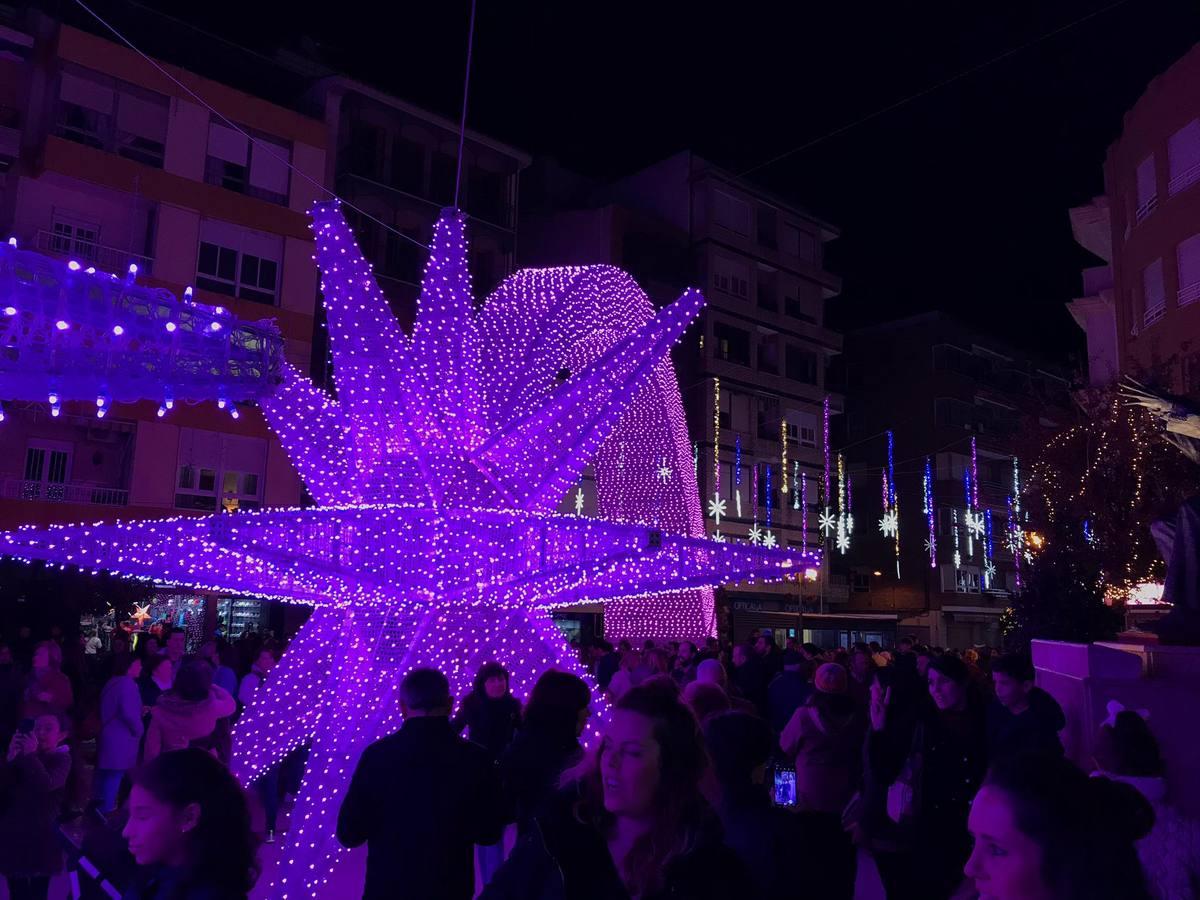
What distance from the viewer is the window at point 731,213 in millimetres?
34750

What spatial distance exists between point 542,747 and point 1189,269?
2008 cm

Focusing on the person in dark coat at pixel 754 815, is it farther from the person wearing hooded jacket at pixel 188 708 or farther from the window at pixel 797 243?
the window at pixel 797 243

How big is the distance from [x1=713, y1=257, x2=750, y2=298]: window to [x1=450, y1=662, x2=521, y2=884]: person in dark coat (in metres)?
28.9

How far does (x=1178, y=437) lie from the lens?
7.98m

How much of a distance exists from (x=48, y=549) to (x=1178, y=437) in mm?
8648

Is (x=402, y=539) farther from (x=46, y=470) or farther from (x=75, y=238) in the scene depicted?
(x=75, y=238)

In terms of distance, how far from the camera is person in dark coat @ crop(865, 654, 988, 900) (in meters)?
4.99

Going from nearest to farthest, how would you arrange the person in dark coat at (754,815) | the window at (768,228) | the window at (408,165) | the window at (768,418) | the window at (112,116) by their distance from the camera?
the person in dark coat at (754,815), the window at (112,116), the window at (408,165), the window at (768,418), the window at (768,228)

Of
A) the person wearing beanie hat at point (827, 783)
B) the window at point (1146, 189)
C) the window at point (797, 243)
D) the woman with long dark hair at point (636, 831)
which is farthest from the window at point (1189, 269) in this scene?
the woman with long dark hair at point (636, 831)

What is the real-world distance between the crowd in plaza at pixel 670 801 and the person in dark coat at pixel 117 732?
0.80 metres

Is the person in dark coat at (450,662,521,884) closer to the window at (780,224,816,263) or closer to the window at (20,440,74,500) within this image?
the window at (20,440,74,500)

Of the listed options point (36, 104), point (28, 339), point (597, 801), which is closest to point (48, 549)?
point (28, 339)

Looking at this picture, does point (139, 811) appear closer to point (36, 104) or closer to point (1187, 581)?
point (1187, 581)

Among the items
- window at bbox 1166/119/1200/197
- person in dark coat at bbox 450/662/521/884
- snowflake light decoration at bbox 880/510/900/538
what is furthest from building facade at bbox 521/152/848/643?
person in dark coat at bbox 450/662/521/884
